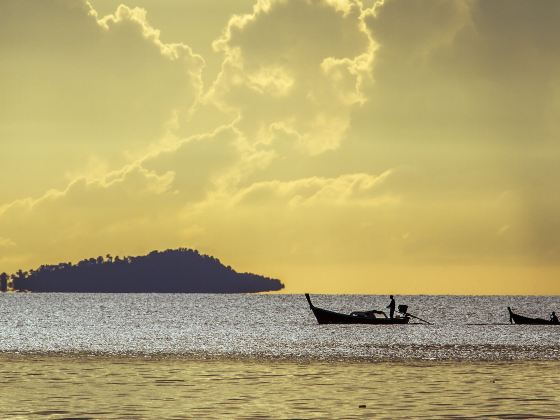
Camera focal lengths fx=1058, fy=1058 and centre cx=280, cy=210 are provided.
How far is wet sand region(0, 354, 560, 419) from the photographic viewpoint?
3253 cm

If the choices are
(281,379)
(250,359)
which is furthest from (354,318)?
(281,379)

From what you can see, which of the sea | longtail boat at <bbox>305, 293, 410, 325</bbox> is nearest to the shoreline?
the sea

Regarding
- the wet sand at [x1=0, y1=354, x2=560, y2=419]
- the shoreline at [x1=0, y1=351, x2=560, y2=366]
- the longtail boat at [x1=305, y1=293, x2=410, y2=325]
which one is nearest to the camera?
the wet sand at [x1=0, y1=354, x2=560, y2=419]

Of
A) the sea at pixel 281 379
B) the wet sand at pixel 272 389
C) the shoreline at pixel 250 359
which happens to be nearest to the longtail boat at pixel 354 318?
the sea at pixel 281 379

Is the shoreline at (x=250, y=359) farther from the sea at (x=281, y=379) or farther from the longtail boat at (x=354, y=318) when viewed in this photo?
the longtail boat at (x=354, y=318)

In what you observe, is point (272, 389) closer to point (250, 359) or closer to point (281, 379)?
point (281, 379)

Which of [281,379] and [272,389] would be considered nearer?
[272,389]

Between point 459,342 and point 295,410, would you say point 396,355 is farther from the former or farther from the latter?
point 295,410

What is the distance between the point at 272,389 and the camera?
3825 cm

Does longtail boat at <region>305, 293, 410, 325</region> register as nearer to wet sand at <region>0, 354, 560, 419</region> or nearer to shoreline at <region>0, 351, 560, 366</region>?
shoreline at <region>0, 351, 560, 366</region>

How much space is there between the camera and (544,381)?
136 feet

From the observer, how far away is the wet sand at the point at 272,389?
3253cm

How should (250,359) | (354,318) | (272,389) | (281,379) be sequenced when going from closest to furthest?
(272,389)
(281,379)
(250,359)
(354,318)

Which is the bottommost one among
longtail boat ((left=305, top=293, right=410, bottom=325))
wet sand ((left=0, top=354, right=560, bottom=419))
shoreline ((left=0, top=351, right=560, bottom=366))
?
wet sand ((left=0, top=354, right=560, bottom=419))
